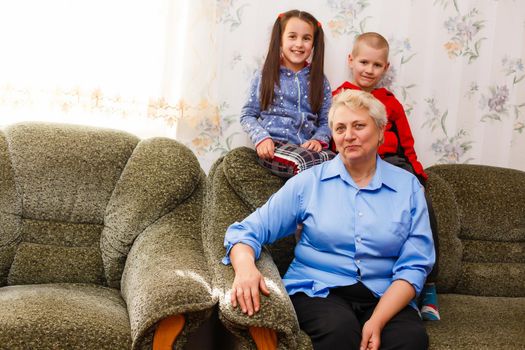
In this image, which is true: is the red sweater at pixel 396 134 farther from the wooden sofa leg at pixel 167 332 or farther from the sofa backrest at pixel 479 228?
the wooden sofa leg at pixel 167 332

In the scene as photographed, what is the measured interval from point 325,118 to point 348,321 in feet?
3.22

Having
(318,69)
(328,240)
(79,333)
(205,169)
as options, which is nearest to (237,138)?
(205,169)

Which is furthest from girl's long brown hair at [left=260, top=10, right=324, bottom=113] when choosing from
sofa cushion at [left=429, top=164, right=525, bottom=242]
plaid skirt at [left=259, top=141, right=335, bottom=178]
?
sofa cushion at [left=429, top=164, right=525, bottom=242]

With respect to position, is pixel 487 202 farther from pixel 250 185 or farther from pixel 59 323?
pixel 59 323

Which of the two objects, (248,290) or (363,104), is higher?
(363,104)

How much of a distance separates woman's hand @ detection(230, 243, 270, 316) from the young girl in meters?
0.66

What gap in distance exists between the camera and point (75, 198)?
2.39m

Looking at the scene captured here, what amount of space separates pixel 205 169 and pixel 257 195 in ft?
1.54

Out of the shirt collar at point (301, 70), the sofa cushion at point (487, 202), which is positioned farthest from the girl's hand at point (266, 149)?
the sofa cushion at point (487, 202)

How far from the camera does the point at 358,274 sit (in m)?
2.04

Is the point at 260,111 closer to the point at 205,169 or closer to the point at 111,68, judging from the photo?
the point at 205,169

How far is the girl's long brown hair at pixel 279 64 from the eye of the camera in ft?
8.44

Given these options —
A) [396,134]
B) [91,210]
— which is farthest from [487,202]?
[91,210]

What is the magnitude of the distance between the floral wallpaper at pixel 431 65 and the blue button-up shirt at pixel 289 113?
6.3 inches
